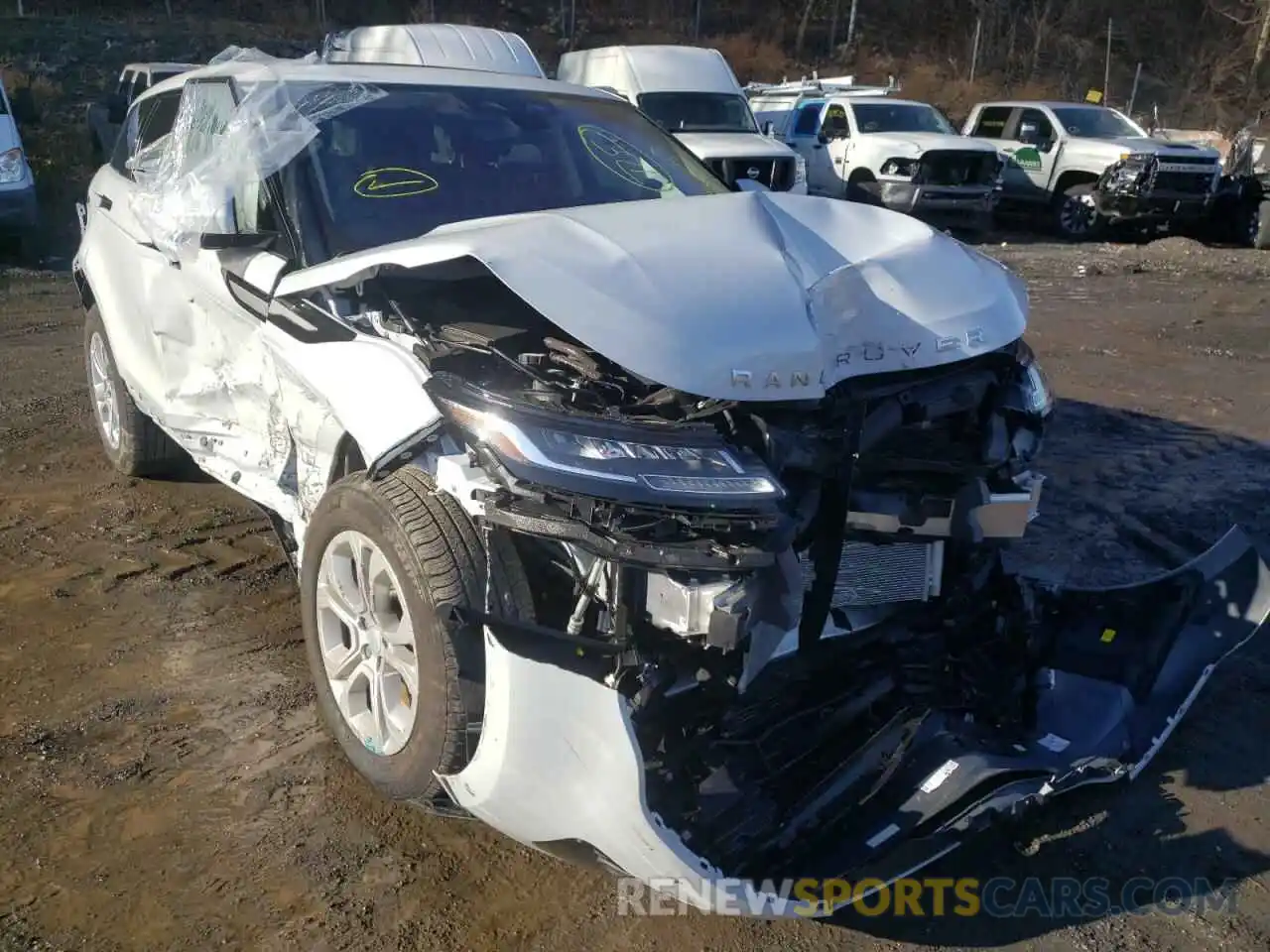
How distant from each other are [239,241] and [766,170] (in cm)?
1098

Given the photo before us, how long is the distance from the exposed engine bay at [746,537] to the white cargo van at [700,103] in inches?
433

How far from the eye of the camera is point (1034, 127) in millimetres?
16047

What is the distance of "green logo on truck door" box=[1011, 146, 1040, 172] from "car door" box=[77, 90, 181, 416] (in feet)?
45.0

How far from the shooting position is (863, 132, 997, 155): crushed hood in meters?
14.7

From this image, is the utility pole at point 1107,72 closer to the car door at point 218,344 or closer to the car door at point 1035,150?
the car door at point 1035,150

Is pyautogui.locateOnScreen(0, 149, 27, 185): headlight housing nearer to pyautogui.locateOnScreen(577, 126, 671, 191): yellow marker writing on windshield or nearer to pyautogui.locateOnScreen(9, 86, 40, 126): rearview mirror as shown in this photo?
pyautogui.locateOnScreen(9, 86, 40, 126): rearview mirror

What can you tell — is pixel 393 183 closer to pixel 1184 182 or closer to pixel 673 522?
pixel 673 522

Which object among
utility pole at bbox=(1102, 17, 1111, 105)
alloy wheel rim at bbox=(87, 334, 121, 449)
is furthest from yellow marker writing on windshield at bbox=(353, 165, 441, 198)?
utility pole at bbox=(1102, 17, 1111, 105)

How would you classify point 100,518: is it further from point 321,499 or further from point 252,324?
point 321,499

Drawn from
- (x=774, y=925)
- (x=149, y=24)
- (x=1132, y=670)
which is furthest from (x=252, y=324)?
(x=149, y=24)

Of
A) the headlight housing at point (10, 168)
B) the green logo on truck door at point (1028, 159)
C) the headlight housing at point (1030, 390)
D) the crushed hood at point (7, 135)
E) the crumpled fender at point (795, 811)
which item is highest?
the headlight housing at point (1030, 390)

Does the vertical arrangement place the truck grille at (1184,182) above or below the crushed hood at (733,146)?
below

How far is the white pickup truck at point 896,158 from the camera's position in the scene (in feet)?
48.3

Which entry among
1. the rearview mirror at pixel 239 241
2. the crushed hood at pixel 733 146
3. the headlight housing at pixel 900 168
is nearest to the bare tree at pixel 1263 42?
the headlight housing at pixel 900 168
